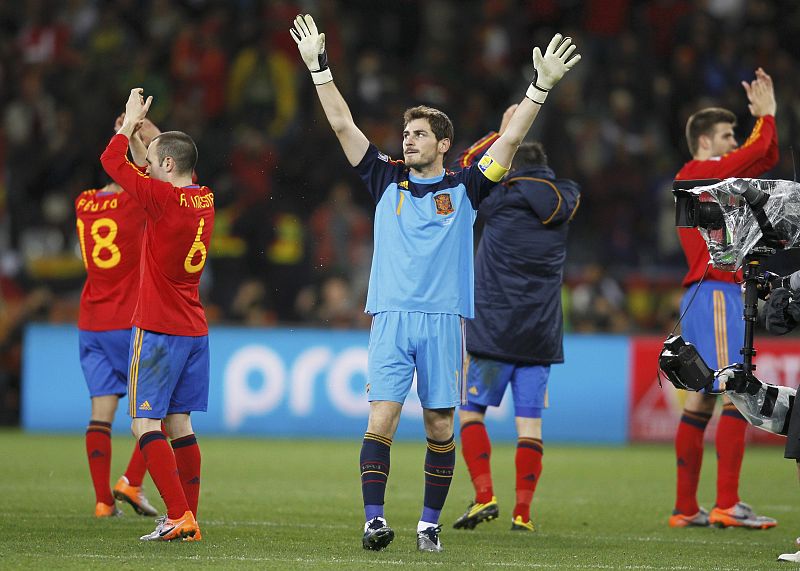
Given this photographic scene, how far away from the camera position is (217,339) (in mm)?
14453

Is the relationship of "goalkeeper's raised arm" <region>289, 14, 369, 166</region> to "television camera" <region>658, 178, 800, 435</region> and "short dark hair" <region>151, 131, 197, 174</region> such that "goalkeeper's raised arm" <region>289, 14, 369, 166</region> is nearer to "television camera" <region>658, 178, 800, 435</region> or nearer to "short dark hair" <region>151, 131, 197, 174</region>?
"short dark hair" <region>151, 131, 197, 174</region>

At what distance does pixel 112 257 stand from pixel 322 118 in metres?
9.60

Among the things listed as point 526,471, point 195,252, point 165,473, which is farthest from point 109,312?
point 526,471

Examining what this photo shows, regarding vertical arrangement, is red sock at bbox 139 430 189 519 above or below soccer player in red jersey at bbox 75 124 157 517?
below

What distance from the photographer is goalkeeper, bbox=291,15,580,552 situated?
663 cm

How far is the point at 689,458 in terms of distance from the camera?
8516 millimetres

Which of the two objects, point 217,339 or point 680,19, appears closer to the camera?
point 217,339

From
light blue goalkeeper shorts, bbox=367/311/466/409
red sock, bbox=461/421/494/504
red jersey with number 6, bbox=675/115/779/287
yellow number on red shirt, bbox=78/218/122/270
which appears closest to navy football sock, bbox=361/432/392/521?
light blue goalkeeper shorts, bbox=367/311/466/409

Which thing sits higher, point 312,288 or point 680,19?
point 680,19

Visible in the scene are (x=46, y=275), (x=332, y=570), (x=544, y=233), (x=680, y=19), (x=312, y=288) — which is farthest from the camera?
(x=680, y=19)

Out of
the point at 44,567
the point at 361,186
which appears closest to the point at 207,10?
the point at 361,186

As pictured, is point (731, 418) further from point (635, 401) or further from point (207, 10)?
point (207, 10)

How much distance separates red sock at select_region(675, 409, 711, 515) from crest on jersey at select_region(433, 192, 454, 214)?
8.96 ft

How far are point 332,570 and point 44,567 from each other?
1.30 meters
